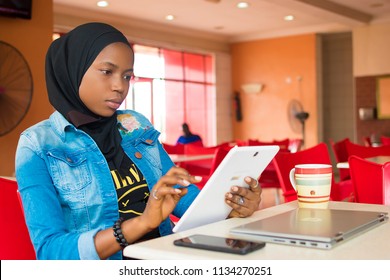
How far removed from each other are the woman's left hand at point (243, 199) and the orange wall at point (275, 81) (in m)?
9.74

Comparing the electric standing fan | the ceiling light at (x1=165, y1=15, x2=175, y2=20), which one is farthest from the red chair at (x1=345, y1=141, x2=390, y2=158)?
the electric standing fan

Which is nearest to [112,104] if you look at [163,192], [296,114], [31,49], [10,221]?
[163,192]

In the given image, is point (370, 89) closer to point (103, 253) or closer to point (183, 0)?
point (183, 0)

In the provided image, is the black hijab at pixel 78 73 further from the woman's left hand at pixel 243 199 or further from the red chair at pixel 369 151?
the red chair at pixel 369 151

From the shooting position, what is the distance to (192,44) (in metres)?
10.9

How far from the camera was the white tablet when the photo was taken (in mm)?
1201

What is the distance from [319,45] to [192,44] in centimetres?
252

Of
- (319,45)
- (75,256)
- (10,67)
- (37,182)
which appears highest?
(319,45)

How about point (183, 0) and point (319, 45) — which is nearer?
point (183, 0)

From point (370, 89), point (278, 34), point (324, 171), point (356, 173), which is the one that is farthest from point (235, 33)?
point (324, 171)

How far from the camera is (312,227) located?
111cm

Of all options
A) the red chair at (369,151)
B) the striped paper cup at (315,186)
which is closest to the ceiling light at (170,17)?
the red chair at (369,151)

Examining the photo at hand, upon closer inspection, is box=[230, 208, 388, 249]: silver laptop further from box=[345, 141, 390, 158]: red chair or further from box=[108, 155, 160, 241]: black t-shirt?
box=[345, 141, 390, 158]: red chair

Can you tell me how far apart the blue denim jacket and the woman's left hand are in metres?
0.32
